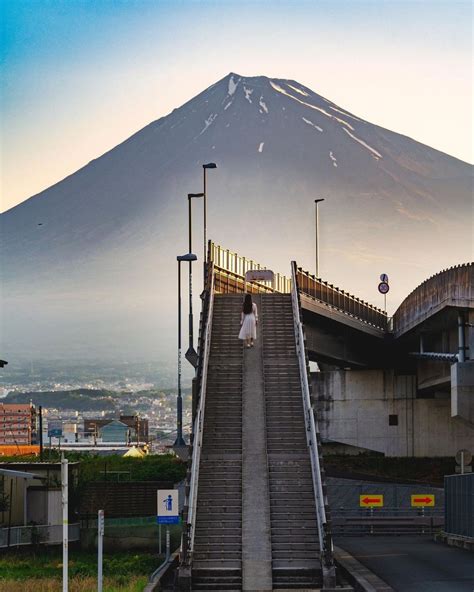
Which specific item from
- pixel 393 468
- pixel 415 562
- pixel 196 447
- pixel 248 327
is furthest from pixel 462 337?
pixel 393 468

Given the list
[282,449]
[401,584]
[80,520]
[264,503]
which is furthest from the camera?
[80,520]

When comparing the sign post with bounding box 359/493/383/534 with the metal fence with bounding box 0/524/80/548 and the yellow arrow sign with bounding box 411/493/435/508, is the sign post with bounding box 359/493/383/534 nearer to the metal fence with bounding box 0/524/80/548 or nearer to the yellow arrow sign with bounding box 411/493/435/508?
the yellow arrow sign with bounding box 411/493/435/508

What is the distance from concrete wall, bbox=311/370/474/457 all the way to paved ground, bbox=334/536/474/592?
934 inches

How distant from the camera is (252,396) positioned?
150ft

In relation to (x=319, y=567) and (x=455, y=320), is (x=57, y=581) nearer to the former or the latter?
(x=319, y=567)

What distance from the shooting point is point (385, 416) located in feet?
258

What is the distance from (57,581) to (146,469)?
79.6ft

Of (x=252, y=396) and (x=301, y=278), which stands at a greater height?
(x=301, y=278)

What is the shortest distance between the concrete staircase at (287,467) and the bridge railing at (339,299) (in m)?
8.56

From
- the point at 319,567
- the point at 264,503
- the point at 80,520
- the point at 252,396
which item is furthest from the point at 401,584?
the point at 80,520

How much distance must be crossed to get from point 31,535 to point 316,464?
10879 millimetres

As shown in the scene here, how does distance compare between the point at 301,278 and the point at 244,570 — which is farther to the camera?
the point at 301,278

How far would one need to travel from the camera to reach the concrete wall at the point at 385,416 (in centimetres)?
7638

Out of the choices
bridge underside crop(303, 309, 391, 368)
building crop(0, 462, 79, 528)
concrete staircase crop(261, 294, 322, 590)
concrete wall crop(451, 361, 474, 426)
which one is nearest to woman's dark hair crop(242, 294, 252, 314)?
concrete staircase crop(261, 294, 322, 590)
